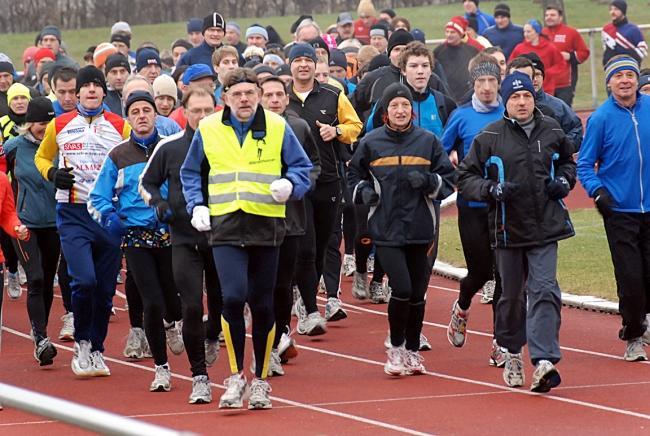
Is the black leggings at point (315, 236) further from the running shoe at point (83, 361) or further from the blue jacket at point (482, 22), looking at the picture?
the blue jacket at point (482, 22)

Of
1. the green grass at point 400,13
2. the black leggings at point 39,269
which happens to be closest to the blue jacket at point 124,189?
the black leggings at point 39,269

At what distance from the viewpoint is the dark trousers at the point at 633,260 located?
10617 millimetres

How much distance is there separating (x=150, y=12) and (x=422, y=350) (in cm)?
→ 2701

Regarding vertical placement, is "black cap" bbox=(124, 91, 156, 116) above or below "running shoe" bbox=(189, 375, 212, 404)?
above

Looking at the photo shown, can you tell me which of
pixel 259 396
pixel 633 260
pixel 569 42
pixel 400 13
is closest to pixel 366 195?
pixel 259 396

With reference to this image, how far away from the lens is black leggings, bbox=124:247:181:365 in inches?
389

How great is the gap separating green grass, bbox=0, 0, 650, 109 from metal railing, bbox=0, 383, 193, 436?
3039cm

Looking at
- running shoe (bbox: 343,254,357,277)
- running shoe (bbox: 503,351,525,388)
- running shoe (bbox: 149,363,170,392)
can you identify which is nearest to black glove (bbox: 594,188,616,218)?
running shoe (bbox: 503,351,525,388)

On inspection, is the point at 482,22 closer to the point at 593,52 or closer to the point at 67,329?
the point at 593,52

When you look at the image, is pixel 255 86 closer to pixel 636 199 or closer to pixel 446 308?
pixel 636 199

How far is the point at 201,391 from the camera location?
9.47 m

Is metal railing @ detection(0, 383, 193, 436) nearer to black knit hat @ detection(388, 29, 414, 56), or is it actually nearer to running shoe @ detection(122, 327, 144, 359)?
running shoe @ detection(122, 327, 144, 359)

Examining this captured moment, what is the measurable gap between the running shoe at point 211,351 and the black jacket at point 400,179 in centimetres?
130

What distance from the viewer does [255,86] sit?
9258mm
